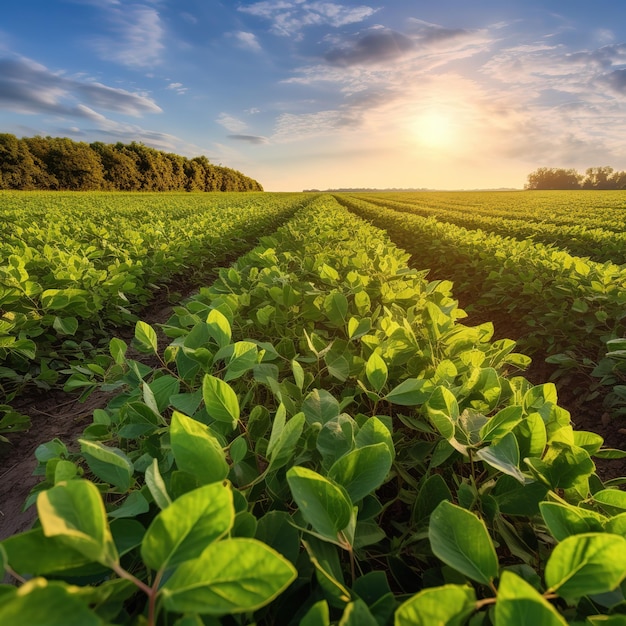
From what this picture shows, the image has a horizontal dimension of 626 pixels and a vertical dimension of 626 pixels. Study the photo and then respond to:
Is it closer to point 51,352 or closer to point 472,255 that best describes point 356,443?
point 51,352

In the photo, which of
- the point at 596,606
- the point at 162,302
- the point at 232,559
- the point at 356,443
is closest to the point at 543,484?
the point at 596,606

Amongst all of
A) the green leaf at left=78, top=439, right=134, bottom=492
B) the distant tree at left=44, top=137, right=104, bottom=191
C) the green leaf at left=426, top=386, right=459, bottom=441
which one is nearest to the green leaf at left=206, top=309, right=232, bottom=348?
the green leaf at left=78, top=439, right=134, bottom=492

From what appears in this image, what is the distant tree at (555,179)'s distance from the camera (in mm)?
96562

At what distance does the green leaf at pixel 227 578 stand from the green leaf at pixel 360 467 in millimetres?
237

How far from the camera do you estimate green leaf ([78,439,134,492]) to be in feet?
2.02

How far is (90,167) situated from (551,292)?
2264 inches

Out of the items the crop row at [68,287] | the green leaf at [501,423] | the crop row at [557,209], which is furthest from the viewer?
the crop row at [557,209]

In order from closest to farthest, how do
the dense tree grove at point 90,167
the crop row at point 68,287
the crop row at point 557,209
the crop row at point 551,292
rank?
the crop row at point 68,287 → the crop row at point 551,292 → the crop row at point 557,209 → the dense tree grove at point 90,167

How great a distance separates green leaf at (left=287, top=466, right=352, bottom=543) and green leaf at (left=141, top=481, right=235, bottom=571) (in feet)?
0.37

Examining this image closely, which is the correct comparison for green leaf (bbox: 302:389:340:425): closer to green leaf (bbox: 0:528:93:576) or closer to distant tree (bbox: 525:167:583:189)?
green leaf (bbox: 0:528:93:576)

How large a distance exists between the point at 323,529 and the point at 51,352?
436cm

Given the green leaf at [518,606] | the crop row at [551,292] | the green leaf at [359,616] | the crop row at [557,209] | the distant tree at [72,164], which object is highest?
the distant tree at [72,164]

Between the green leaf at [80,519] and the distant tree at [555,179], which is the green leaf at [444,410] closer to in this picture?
the green leaf at [80,519]

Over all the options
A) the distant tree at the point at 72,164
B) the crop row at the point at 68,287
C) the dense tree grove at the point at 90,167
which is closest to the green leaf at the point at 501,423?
the crop row at the point at 68,287
